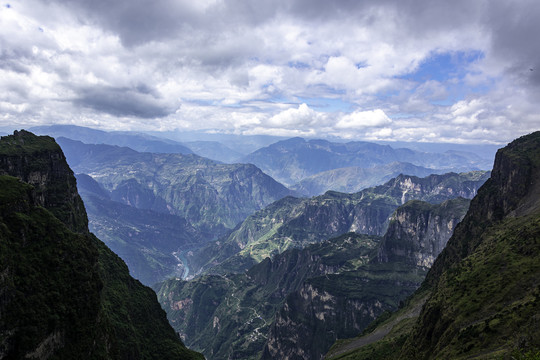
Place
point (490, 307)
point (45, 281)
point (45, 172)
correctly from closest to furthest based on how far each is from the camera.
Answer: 1. point (45, 281)
2. point (490, 307)
3. point (45, 172)

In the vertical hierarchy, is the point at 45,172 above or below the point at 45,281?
above

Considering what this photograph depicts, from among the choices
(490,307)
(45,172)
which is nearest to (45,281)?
(45,172)

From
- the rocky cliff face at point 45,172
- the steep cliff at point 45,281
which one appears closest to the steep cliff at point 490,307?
the steep cliff at point 45,281

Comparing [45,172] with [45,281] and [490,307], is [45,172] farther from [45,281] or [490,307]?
[490,307]

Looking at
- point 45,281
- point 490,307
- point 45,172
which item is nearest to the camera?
point 45,281

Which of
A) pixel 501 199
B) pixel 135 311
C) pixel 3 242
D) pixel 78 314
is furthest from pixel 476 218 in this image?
pixel 3 242

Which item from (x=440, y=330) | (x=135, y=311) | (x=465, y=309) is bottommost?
(x=135, y=311)

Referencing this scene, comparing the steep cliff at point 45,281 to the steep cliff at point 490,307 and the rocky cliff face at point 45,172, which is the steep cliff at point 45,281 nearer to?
the rocky cliff face at point 45,172

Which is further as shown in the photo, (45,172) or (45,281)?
(45,172)

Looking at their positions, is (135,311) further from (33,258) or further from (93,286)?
(33,258)
